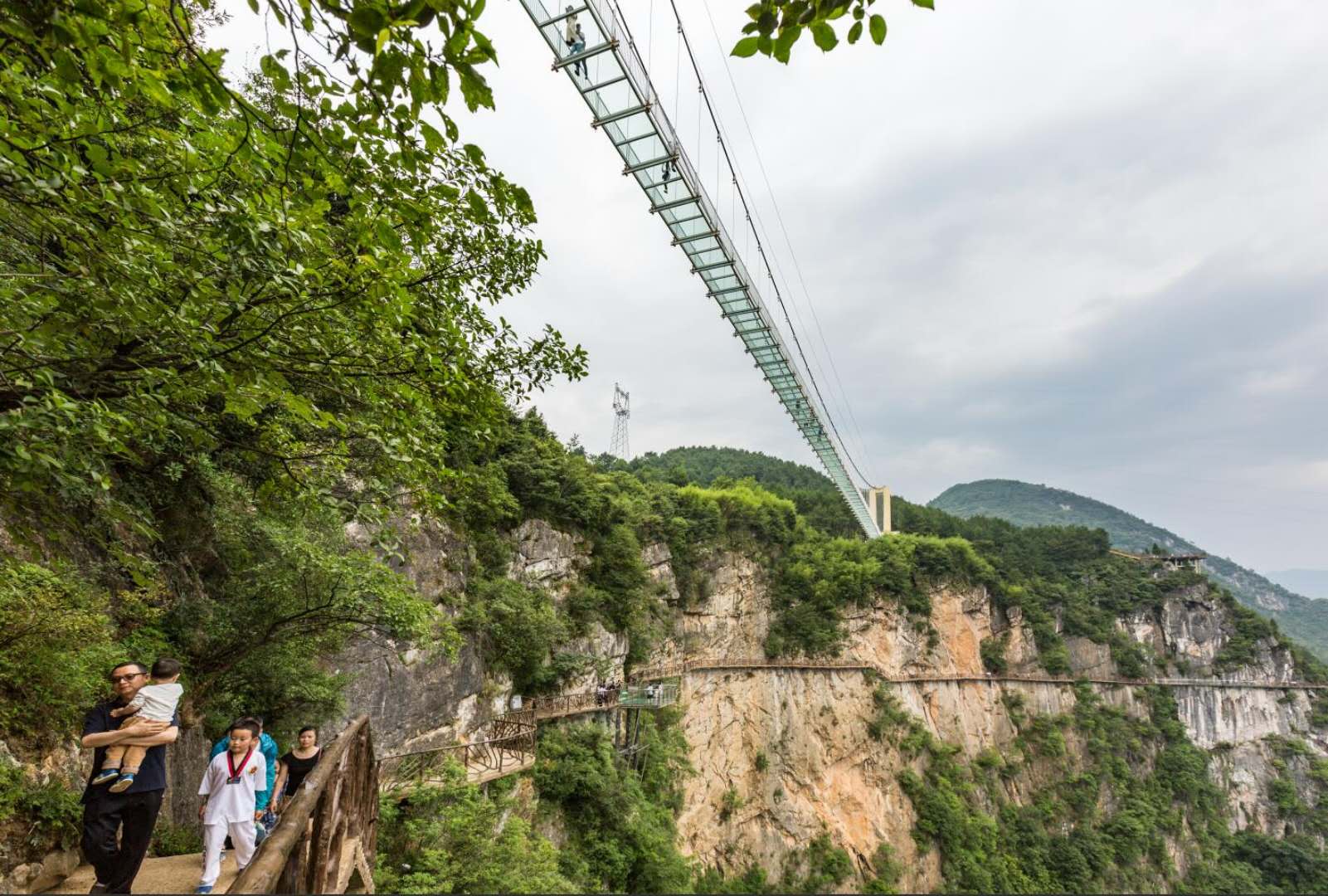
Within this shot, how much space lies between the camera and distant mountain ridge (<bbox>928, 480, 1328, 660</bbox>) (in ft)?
348

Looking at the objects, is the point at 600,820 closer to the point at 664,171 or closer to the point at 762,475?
the point at 664,171

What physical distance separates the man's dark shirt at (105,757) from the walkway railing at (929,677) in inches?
661

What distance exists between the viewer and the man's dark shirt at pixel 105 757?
2.82m

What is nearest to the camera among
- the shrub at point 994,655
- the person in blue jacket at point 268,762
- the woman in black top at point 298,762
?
the person in blue jacket at point 268,762

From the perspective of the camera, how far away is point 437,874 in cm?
752

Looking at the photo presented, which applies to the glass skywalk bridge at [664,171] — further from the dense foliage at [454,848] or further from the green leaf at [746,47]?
the dense foliage at [454,848]

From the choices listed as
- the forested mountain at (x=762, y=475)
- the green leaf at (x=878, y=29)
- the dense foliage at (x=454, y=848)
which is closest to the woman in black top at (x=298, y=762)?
the dense foliage at (x=454, y=848)

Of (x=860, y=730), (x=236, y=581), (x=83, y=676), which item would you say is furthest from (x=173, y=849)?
(x=860, y=730)

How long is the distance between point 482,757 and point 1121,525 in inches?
6984

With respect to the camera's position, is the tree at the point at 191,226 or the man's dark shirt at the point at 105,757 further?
the man's dark shirt at the point at 105,757

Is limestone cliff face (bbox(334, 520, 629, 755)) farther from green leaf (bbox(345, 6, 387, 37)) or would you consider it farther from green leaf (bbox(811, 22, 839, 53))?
green leaf (bbox(811, 22, 839, 53))

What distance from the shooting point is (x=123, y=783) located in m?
2.80

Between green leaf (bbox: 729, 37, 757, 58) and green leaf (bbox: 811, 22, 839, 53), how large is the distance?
19 centimetres

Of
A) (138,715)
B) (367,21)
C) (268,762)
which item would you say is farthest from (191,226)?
(268,762)
